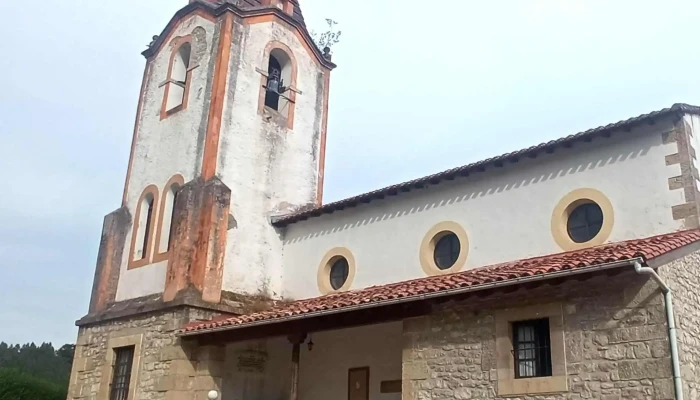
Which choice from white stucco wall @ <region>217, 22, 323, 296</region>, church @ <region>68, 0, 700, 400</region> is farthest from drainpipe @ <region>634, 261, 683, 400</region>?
white stucco wall @ <region>217, 22, 323, 296</region>

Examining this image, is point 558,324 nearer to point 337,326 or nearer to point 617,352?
point 617,352

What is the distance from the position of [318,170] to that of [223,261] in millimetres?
3976

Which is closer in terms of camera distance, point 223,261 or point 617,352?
point 617,352

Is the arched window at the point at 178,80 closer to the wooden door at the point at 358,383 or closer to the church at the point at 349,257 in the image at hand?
the church at the point at 349,257

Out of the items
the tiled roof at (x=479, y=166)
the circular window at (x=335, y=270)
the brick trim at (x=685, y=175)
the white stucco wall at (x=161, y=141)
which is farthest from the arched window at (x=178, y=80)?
the brick trim at (x=685, y=175)

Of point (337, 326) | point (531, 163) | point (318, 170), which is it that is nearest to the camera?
point (337, 326)

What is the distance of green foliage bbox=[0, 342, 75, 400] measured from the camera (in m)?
21.2

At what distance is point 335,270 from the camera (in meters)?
14.7

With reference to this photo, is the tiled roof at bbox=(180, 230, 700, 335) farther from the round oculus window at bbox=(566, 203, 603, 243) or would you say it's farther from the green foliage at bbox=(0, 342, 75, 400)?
the green foliage at bbox=(0, 342, 75, 400)

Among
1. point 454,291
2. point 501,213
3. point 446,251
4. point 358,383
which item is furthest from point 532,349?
point 358,383

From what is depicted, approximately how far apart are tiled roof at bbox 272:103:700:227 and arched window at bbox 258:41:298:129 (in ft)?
8.66

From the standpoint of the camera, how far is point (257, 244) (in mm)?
15289

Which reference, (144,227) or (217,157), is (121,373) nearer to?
(144,227)

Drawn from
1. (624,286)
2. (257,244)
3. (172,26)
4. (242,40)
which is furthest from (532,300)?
(172,26)
